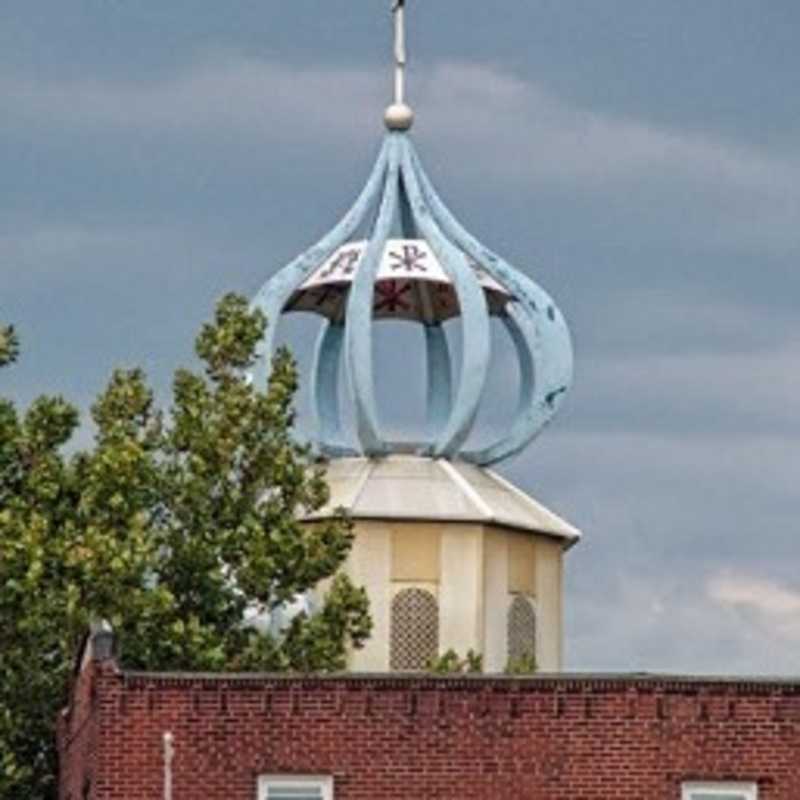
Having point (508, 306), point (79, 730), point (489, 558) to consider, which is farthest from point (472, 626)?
point (79, 730)

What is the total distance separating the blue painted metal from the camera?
281 feet

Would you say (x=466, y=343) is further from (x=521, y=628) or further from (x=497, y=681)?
(x=497, y=681)

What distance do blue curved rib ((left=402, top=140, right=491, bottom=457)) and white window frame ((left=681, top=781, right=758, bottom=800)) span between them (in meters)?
31.5

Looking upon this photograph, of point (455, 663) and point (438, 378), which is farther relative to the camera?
point (438, 378)

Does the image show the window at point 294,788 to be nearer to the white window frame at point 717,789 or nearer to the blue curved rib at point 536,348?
the white window frame at point 717,789

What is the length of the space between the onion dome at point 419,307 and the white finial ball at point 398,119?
0.08 meters

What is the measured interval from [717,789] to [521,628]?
106 feet

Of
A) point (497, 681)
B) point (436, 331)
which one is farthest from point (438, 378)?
point (497, 681)

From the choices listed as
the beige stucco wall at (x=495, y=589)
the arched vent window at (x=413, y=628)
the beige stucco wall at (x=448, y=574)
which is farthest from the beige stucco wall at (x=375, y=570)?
the beige stucco wall at (x=495, y=589)

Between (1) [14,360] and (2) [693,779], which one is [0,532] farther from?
(2) [693,779]

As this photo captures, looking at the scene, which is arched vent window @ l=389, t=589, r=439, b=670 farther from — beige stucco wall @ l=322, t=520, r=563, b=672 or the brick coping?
the brick coping

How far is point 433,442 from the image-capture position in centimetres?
8688

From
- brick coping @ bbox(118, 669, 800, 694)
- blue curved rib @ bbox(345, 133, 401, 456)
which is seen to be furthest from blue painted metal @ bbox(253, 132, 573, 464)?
brick coping @ bbox(118, 669, 800, 694)

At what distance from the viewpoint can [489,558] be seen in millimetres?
86125
